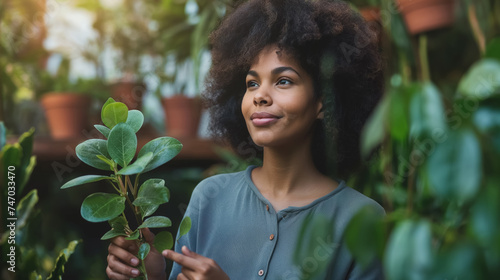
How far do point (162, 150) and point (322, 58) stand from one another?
36 cm

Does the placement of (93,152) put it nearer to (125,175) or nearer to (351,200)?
(125,175)

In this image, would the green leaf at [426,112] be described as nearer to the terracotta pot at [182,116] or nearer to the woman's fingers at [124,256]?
the woman's fingers at [124,256]

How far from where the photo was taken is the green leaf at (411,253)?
0.48 m

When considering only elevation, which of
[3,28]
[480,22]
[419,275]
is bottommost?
[419,275]

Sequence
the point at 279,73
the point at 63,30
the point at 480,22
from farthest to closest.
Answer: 1. the point at 63,30
2. the point at 480,22
3. the point at 279,73

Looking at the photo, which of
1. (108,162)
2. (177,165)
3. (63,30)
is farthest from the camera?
(63,30)

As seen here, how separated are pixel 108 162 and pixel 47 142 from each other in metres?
1.62

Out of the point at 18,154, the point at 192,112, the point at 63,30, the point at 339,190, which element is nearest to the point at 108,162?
the point at 18,154

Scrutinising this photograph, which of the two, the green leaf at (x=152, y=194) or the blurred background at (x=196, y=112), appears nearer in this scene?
the blurred background at (x=196, y=112)

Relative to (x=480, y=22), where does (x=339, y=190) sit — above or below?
below

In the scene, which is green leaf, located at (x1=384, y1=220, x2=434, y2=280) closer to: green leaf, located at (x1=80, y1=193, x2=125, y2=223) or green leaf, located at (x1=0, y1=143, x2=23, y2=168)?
green leaf, located at (x1=80, y1=193, x2=125, y2=223)

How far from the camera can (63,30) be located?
2836 mm

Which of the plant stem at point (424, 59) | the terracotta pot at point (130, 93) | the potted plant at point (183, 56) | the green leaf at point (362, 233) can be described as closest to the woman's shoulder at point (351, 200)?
the green leaf at point (362, 233)

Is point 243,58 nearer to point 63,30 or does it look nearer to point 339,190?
point 339,190
